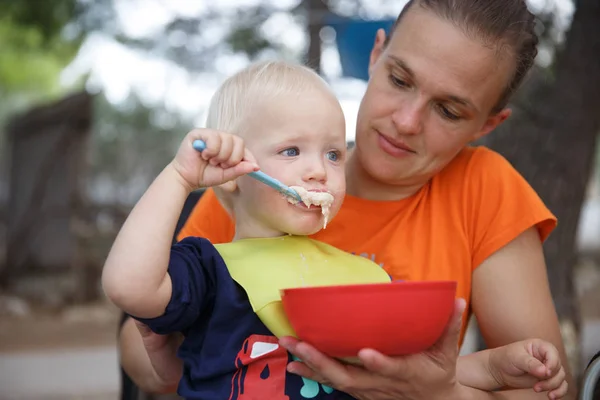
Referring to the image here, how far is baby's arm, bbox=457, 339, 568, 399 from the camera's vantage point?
1.33 meters

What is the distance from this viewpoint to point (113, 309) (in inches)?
301

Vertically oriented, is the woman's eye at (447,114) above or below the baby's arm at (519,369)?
above

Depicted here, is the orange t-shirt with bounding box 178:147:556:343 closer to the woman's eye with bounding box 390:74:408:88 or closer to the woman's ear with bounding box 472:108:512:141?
the woman's ear with bounding box 472:108:512:141

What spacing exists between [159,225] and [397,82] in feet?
2.41

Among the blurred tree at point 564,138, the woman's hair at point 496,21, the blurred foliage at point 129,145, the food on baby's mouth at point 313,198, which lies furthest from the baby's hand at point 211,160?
the blurred foliage at point 129,145

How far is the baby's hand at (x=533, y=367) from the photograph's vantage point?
1325mm

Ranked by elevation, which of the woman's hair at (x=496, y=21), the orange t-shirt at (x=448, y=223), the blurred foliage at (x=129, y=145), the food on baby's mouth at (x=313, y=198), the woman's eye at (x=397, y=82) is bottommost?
the blurred foliage at (x=129, y=145)

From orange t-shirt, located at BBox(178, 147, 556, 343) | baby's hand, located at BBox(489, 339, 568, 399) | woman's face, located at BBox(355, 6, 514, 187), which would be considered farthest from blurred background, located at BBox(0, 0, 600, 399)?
baby's hand, located at BBox(489, 339, 568, 399)

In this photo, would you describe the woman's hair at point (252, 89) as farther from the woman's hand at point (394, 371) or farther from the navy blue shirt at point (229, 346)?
the woman's hand at point (394, 371)

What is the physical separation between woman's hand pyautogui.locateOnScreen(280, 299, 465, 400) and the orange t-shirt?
349 mm

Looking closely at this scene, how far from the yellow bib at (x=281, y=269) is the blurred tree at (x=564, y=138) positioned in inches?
87.4

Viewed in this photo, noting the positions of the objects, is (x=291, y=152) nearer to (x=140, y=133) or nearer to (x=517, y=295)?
(x=517, y=295)

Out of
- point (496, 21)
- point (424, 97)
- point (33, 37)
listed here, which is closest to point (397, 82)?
point (424, 97)

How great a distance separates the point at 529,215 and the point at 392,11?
12.7 ft
